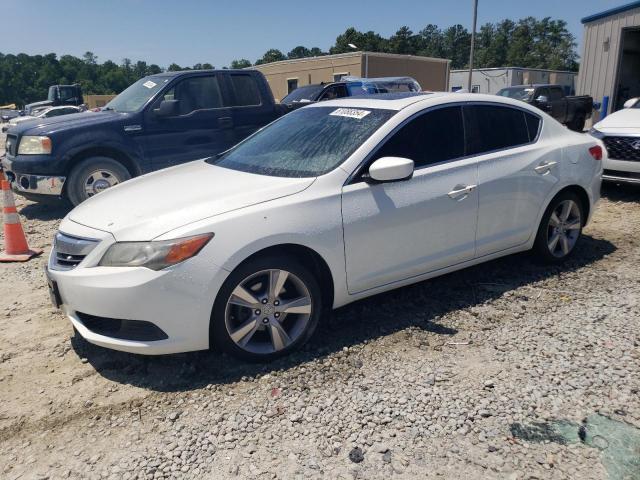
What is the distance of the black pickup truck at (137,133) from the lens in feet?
22.8

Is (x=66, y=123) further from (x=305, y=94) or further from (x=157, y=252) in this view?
(x=305, y=94)

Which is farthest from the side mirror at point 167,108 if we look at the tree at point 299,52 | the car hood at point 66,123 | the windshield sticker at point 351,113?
the tree at point 299,52

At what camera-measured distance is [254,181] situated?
11.6ft

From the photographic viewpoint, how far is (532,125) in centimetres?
461

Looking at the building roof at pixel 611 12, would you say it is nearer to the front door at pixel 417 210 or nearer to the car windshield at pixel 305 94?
the car windshield at pixel 305 94

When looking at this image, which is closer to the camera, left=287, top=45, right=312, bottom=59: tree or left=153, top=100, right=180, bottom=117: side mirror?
left=153, top=100, right=180, bottom=117: side mirror

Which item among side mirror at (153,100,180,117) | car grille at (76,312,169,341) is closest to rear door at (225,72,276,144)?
side mirror at (153,100,180,117)

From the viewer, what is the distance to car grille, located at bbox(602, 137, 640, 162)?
281 inches

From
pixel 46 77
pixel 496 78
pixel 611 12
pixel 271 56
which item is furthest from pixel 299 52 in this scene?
pixel 611 12

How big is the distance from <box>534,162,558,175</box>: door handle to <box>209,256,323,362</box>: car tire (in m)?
2.30

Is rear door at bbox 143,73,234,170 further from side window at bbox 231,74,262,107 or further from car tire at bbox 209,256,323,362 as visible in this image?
car tire at bbox 209,256,323,362

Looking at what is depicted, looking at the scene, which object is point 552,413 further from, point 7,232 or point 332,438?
point 7,232

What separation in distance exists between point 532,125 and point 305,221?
8.29ft

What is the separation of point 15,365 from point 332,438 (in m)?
2.22
